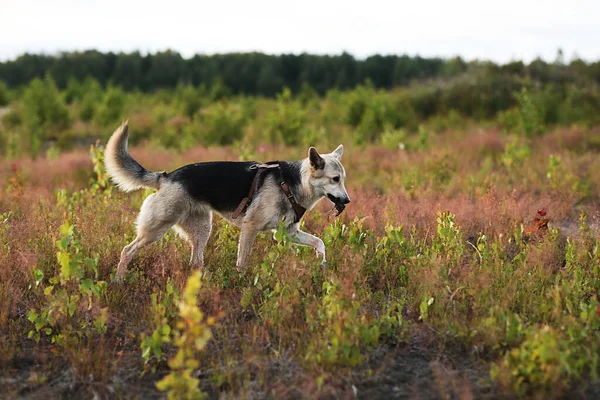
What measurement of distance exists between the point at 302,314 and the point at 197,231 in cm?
168

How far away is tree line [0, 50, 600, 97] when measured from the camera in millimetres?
60469

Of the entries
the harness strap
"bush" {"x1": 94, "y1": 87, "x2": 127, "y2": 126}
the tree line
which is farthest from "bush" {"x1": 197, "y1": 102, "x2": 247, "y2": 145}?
the tree line

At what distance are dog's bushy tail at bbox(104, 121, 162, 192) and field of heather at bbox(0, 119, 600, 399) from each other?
2.40ft

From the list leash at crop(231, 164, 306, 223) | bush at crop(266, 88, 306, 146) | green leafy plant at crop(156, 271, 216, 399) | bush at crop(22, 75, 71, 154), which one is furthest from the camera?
bush at crop(22, 75, 71, 154)

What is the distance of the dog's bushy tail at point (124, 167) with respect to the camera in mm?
5438

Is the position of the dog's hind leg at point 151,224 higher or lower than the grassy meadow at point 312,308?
higher

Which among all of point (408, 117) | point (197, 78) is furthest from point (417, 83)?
point (197, 78)

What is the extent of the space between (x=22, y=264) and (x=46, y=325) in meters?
0.88

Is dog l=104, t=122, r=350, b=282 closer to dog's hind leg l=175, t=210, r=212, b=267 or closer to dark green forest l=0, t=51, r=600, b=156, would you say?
dog's hind leg l=175, t=210, r=212, b=267

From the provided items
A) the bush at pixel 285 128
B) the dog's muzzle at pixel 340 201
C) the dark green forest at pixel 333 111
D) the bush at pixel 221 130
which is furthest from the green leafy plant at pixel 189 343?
the bush at pixel 221 130

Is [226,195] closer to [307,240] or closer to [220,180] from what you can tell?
[220,180]

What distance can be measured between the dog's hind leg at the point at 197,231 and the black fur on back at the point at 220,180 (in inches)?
7.5

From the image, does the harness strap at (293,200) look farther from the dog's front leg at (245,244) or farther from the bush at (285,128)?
the bush at (285,128)

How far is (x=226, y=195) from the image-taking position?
214 inches
